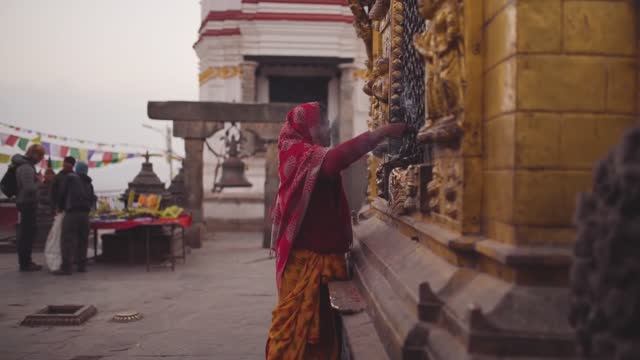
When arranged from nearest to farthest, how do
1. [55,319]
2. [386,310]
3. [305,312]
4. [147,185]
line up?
[386,310] < [305,312] < [55,319] < [147,185]

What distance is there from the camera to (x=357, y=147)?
309 cm

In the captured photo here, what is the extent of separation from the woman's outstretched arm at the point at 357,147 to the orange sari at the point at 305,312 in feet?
2.06

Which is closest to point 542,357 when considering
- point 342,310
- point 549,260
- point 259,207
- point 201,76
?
point 549,260

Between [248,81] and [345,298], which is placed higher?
[248,81]

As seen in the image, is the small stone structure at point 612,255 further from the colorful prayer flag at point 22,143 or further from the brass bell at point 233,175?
the colorful prayer flag at point 22,143

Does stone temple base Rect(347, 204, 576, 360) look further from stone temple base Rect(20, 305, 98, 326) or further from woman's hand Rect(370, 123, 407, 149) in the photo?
stone temple base Rect(20, 305, 98, 326)

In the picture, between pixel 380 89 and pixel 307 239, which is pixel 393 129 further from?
pixel 380 89

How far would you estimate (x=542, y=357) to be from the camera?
1572mm

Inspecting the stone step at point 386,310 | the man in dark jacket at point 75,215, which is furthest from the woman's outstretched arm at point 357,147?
the man in dark jacket at point 75,215

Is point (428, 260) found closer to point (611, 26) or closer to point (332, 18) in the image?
point (611, 26)

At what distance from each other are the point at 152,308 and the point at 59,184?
10.1 ft

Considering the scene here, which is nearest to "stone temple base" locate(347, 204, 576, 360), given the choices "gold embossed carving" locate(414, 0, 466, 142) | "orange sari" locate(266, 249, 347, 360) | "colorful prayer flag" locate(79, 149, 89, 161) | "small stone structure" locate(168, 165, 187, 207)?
"gold embossed carving" locate(414, 0, 466, 142)

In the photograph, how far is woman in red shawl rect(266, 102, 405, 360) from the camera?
134 inches

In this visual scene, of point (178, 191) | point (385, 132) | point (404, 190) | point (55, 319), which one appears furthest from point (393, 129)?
point (178, 191)
